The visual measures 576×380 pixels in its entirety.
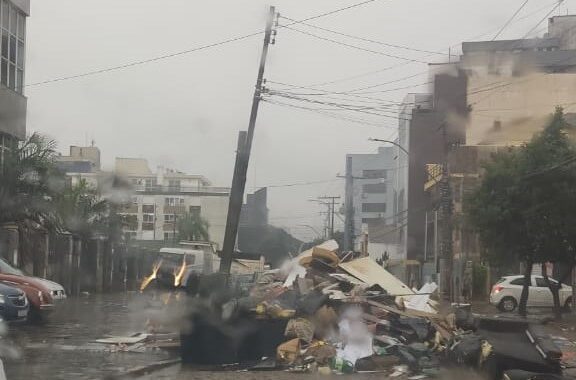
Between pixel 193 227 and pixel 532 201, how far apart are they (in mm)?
22235

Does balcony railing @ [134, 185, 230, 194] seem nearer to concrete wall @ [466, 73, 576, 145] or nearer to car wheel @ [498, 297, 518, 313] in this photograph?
concrete wall @ [466, 73, 576, 145]

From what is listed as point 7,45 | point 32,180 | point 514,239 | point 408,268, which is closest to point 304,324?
point 514,239

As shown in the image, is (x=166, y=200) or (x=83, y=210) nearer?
(x=166, y=200)

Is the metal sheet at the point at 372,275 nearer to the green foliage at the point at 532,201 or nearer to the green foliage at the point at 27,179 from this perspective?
the green foliage at the point at 532,201

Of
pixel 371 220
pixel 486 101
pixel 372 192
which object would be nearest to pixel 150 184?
pixel 486 101

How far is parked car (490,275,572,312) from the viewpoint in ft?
88.7

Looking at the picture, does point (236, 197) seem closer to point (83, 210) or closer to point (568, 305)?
point (568, 305)

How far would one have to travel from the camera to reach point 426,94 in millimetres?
23031

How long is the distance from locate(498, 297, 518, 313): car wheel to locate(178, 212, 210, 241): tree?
51.0 ft

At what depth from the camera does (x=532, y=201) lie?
21719mm

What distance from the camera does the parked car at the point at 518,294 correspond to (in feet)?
88.7

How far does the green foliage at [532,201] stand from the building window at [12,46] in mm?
17619

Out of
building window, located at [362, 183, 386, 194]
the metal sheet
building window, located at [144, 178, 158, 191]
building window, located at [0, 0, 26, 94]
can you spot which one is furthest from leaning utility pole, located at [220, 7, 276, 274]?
building window, located at [362, 183, 386, 194]

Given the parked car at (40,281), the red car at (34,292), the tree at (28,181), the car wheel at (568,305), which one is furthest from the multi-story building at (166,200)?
the car wheel at (568,305)
